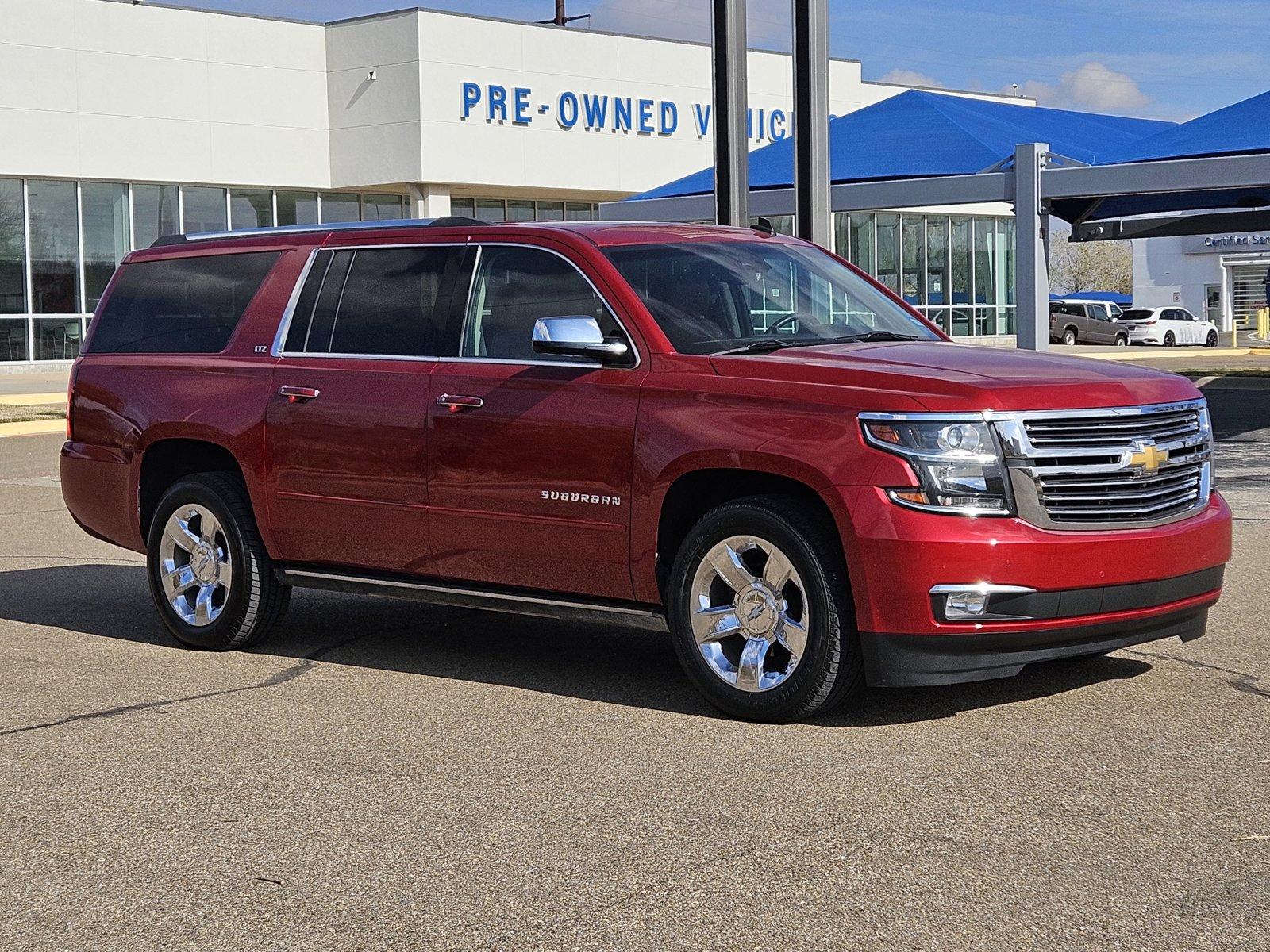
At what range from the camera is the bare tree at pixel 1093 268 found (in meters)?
140

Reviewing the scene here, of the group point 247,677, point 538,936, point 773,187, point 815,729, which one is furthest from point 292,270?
point 773,187

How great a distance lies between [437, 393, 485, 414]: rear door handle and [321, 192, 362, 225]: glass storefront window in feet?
126

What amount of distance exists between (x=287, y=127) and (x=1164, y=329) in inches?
1452

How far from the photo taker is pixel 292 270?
8.20 m

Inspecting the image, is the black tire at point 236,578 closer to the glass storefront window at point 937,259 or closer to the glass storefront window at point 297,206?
the glass storefront window at point 297,206

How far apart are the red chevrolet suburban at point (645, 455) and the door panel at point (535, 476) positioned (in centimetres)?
1

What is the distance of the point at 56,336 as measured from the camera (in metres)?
40.1

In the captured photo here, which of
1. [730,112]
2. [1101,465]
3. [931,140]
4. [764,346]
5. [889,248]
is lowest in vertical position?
[1101,465]

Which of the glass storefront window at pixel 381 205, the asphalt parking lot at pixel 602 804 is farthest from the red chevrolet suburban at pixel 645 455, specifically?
the glass storefront window at pixel 381 205

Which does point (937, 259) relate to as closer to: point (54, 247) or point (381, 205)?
point (381, 205)

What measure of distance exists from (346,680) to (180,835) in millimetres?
2364

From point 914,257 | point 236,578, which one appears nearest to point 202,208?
point 914,257

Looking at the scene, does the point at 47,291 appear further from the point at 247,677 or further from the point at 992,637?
the point at 992,637

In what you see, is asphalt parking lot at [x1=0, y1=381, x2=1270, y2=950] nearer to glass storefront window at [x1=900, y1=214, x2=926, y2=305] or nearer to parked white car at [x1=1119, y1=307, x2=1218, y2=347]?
glass storefront window at [x1=900, y1=214, x2=926, y2=305]
